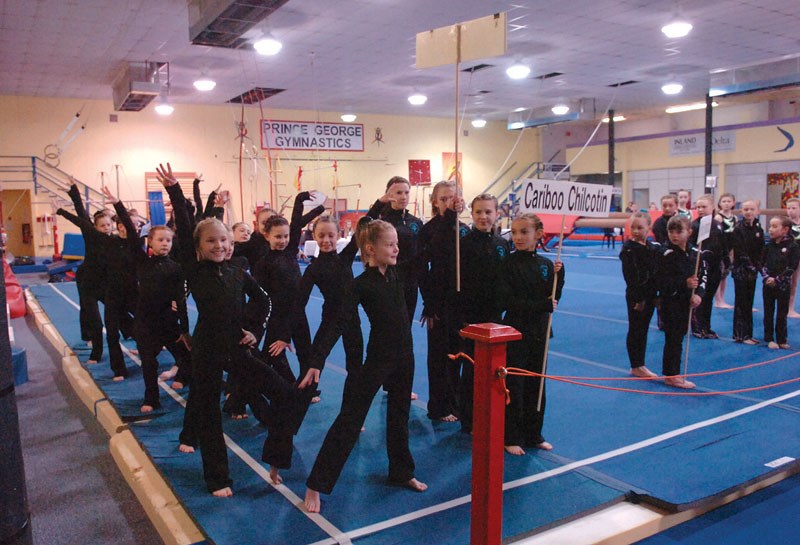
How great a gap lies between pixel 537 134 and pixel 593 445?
881 inches

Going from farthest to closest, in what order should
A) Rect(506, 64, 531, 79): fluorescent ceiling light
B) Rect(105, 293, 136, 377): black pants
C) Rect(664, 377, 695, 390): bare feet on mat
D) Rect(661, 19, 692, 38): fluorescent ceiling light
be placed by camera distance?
1. Rect(506, 64, 531, 79): fluorescent ceiling light
2. Rect(661, 19, 692, 38): fluorescent ceiling light
3. Rect(105, 293, 136, 377): black pants
4. Rect(664, 377, 695, 390): bare feet on mat

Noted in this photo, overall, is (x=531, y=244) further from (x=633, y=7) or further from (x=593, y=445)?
(x=633, y=7)

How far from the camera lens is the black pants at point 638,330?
207 inches

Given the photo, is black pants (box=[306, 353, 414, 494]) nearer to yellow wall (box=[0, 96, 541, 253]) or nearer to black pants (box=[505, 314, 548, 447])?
black pants (box=[505, 314, 548, 447])

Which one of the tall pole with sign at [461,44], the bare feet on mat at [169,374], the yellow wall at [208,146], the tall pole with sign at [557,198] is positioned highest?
the yellow wall at [208,146]

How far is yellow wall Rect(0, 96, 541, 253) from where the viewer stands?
16.6 metres

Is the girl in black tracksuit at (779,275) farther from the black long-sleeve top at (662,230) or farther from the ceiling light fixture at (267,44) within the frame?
the ceiling light fixture at (267,44)

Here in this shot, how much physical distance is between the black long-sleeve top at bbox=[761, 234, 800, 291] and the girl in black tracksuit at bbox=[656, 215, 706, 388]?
5.54 feet

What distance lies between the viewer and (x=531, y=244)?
3764 millimetres

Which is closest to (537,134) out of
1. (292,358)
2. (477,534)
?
(292,358)

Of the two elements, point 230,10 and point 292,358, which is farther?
point 230,10

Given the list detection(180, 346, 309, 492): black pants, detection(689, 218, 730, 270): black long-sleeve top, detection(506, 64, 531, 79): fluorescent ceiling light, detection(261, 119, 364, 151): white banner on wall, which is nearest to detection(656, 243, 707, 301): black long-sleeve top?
detection(689, 218, 730, 270): black long-sleeve top

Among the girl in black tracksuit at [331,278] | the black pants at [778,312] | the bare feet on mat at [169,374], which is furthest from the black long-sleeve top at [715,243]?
the bare feet on mat at [169,374]

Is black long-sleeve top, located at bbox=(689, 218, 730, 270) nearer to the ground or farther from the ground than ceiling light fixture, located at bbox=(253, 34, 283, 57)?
nearer to the ground
